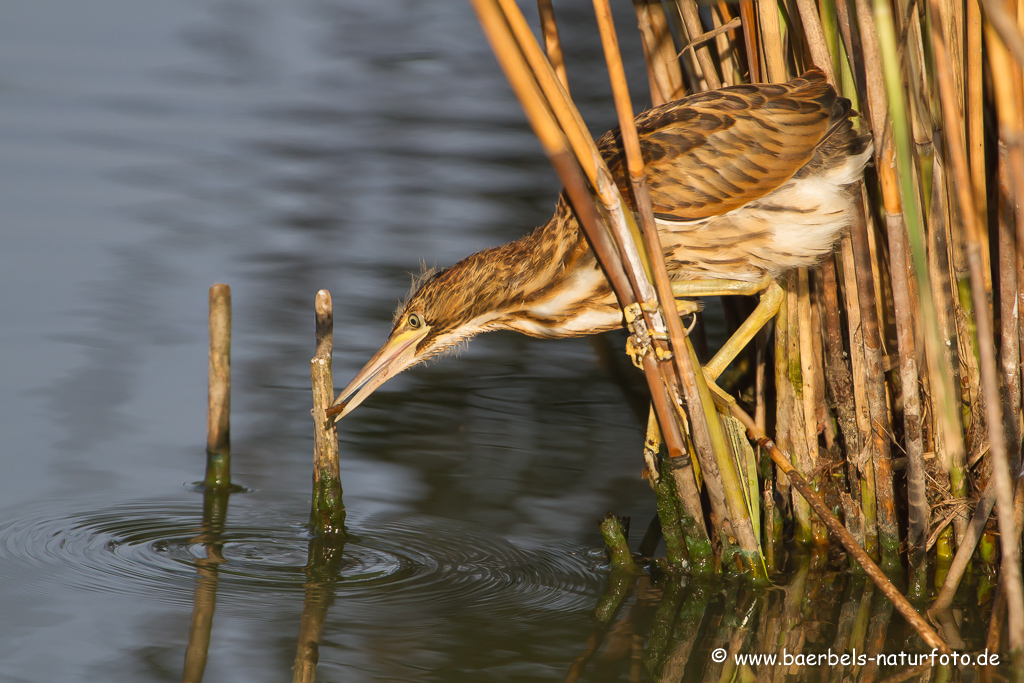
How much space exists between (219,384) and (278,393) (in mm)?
1070

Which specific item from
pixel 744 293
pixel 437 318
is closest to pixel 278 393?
pixel 437 318

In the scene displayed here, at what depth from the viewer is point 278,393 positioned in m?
5.27

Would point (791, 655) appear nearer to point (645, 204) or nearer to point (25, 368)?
point (645, 204)

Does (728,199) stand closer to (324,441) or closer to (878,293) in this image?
(878,293)

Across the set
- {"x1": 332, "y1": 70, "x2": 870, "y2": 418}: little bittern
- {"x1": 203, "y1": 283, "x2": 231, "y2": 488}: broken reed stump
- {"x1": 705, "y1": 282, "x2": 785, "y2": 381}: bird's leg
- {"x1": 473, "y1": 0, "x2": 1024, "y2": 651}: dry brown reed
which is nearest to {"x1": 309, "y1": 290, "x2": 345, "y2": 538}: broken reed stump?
{"x1": 332, "y1": 70, "x2": 870, "y2": 418}: little bittern

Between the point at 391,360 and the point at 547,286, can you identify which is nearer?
the point at 547,286

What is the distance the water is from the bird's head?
35cm

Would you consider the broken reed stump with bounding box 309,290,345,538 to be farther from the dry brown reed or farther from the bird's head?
the dry brown reed

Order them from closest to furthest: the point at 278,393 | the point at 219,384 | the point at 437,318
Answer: the point at 437,318, the point at 219,384, the point at 278,393

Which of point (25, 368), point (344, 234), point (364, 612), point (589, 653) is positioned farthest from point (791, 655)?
point (344, 234)

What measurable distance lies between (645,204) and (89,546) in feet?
7.44

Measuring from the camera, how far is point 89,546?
3.89 meters

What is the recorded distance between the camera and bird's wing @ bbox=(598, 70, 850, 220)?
362 cm

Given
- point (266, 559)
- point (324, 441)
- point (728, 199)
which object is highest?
point (728, 199)
